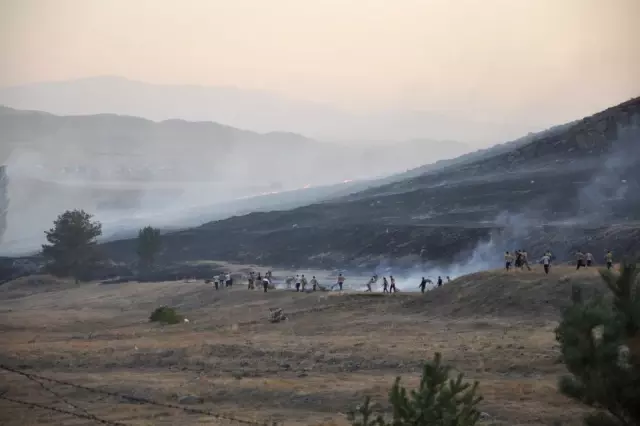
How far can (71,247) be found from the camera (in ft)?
258

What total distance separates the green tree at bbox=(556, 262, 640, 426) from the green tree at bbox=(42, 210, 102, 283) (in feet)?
233

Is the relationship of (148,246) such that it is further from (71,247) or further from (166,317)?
(166,317)

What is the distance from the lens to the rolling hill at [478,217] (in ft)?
222

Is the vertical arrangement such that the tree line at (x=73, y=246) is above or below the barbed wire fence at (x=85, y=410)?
above

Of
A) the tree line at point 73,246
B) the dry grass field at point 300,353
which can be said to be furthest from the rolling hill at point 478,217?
the dry grass field at point 300,353

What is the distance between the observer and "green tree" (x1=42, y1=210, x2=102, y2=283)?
7838 centimetres

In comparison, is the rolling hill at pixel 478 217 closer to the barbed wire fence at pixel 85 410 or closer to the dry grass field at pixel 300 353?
the dry grass field at pixel 300 353

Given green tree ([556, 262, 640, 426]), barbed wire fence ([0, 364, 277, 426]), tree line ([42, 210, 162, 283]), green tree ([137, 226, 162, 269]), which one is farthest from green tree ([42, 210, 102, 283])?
green tree ([556, 262, 640, 426])

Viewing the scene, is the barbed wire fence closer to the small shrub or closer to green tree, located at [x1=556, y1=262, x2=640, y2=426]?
green tree, located at [x1=556, y1=262, x2=640, y2=426]

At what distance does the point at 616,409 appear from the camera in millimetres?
11984

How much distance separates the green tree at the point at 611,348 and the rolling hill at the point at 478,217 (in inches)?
1745

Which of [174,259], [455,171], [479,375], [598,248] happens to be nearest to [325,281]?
[598,248]

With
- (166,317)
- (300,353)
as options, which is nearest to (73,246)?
(166,317)

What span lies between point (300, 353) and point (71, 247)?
178ft
